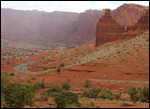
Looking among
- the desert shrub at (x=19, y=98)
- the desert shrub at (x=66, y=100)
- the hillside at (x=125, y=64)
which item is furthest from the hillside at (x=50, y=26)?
the desert shrub at (x=19, y=98)

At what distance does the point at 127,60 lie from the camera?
3719 cm

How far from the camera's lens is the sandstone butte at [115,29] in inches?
1972

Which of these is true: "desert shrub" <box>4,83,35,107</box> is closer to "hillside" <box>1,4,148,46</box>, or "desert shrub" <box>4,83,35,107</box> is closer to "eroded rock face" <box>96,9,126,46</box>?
"eroded rock face" <box>96,9,126,46</box>

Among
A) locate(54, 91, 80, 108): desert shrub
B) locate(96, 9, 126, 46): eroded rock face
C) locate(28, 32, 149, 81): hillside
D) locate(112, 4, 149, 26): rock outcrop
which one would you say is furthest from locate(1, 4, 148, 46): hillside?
locate(54, 91, 80, 108): desert shrub

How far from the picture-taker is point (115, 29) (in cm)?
5434

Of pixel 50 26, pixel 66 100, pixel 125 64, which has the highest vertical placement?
pixel 50 26

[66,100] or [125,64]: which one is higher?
[66,100]

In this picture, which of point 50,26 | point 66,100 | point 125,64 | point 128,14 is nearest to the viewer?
point 66,100

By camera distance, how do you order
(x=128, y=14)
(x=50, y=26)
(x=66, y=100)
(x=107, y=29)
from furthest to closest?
(x=50, y=26)
(x=128, y=14)
(x=107, y=29)
(x=66, y=100)

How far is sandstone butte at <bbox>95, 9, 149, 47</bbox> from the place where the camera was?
50.1 meters

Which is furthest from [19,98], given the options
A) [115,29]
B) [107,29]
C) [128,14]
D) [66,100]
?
[128,14]

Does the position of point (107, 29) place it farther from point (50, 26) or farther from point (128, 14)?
point (50, 26)

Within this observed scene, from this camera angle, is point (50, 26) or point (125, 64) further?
point (50, 26)

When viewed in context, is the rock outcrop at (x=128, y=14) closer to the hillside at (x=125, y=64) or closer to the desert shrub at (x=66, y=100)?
the hillside at (x=125, y=64)
